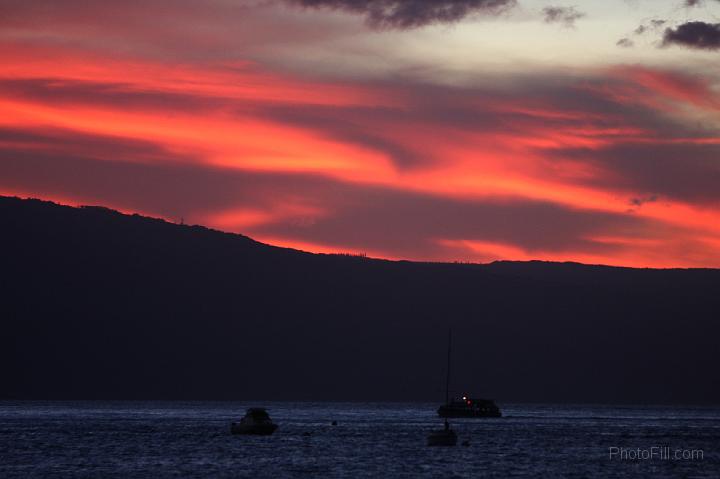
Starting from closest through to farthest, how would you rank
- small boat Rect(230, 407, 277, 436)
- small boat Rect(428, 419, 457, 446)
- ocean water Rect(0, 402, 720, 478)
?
ocean water Rect(0, 402, 720, 478)
small boat Rect(428, 419, 457, 446)
small boat Rect(230, 407, 277, 436)

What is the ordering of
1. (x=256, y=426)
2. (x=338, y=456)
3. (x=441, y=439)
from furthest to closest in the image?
(x=256, y=426) → (x=441, y=439) → (x=338, y=456)

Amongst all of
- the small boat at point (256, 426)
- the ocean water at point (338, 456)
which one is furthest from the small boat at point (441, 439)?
the small boat at point (256, 426)

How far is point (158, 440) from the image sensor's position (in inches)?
7037

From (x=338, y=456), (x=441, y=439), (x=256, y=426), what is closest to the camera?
(x=338, y=456)

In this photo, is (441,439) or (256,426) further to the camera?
(256,426)

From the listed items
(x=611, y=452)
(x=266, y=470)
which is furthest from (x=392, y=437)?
(x=266, y=470)

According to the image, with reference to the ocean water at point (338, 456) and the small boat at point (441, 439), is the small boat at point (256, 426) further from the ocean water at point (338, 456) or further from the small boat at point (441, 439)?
the small boat at point (441, 439)

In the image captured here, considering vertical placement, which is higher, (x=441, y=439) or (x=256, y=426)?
(x=256, y=426)

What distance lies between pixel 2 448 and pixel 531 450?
6312cm

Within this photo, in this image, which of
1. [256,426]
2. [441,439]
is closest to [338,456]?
[441,439]

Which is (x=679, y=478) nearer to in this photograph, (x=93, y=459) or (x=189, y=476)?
(x=189, y=476)

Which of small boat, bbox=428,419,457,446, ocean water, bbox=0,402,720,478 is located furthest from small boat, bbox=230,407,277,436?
small boat, bbox=428,419,457,446

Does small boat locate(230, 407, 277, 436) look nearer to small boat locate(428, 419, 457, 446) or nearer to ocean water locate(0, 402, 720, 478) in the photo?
ocean water locate(0, 402, 720, 478)

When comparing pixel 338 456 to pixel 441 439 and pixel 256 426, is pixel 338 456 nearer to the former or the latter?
pixel 441 439
